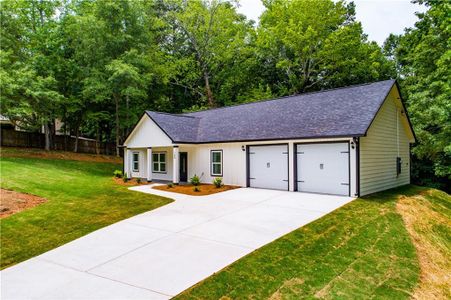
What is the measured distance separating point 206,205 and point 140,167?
1149 centimetres

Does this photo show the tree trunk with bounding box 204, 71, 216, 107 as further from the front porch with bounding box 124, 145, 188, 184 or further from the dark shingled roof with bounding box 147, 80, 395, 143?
the front porch with bounding box 124, 145, 188, 184

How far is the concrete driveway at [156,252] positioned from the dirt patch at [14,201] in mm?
4015

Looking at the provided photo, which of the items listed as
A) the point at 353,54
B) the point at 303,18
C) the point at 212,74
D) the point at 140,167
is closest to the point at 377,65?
the point at 353,54

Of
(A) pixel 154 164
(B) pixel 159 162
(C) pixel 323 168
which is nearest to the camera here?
(C) pixel 323 168

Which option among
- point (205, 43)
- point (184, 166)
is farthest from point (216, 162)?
point (205, 43)

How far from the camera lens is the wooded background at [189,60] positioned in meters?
20.9

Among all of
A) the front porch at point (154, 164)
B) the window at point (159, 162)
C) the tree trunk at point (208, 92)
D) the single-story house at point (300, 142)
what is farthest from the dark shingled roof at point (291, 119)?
the tree trunk at point (208, 92)

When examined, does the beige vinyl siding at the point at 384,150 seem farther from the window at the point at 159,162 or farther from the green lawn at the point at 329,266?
the window at the point at 159,162

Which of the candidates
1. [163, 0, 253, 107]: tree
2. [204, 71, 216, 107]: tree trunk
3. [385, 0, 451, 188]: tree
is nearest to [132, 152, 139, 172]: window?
[163, 0, 253, 107]: tree

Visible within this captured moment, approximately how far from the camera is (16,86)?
770 inches

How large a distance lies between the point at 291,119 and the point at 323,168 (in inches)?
133

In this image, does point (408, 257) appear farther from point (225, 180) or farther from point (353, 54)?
point (353, 54)

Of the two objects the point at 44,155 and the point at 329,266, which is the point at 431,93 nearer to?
the point at 329,266

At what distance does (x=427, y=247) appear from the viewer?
26.0ft
